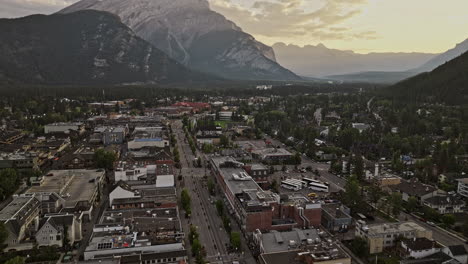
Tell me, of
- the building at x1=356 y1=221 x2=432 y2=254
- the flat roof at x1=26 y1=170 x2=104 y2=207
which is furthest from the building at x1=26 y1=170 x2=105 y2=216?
the building at x1=356 y1=221 x2=432 y2=254

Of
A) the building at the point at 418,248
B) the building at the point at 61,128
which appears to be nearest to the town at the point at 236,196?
the building at the point at 418,248

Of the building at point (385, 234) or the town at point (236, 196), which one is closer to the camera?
the town at point (236, 196)

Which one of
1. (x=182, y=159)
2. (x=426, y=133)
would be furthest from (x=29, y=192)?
(x=426, y=133)

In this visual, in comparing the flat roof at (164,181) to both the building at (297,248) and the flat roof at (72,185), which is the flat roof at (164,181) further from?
the building at (297,248)

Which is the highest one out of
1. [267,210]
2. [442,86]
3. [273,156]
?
[442,86]

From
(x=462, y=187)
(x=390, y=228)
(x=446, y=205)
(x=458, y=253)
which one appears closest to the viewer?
(x=458, y=253)

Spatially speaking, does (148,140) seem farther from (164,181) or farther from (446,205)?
(446,205)

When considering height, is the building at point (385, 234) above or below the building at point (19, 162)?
below

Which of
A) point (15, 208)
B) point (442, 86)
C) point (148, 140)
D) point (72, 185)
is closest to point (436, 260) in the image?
point (15, 208)
